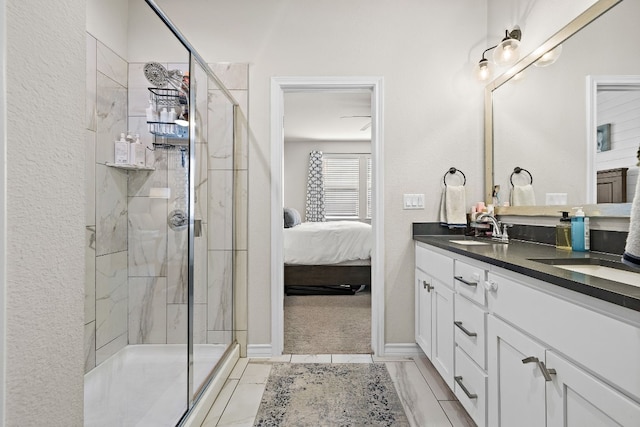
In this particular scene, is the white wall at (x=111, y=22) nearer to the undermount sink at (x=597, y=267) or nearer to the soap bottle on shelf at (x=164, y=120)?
the soap bottle on shelf at (x=164, y=120)

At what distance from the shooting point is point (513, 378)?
51.6 inches

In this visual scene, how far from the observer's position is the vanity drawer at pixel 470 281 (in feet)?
5.18

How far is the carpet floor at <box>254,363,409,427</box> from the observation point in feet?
6.12

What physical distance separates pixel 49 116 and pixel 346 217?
7304mm

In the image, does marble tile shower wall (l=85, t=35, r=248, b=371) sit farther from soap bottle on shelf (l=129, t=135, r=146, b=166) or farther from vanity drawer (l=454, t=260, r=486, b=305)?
vanity drawer (l=454, t=260, r=486, b=305)

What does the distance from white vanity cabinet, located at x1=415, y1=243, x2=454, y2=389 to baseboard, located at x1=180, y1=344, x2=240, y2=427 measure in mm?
1283

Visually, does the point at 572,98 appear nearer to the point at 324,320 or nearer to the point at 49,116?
the point at 49,116

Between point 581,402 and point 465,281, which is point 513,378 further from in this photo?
point 465,281

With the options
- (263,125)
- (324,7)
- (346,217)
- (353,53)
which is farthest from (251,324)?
(346,217)

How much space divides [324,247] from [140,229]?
8.80ft

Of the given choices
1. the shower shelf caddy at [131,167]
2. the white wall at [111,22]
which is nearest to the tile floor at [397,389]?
the shower shelf caddy at [131,167]

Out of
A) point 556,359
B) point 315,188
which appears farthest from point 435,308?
point 315,188

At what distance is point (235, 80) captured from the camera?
2.66 metres

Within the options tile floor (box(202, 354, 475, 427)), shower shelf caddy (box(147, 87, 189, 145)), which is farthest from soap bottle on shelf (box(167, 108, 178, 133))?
tile floor (box(202, 354, 475, 427))
